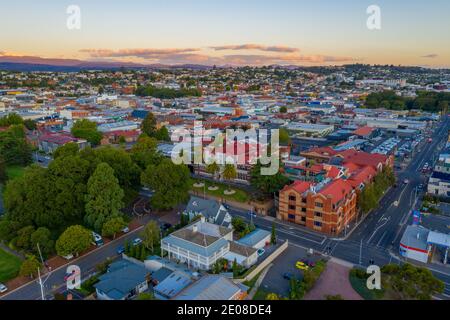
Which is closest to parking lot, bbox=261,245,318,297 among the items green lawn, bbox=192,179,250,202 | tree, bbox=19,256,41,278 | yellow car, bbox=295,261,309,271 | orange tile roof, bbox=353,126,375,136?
yellow car, bbox=295,261,309,271

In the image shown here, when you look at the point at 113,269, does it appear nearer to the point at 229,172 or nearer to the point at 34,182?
the point at 34,182

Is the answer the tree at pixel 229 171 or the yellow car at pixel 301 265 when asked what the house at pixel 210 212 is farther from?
the yellow car at pixel 301 265

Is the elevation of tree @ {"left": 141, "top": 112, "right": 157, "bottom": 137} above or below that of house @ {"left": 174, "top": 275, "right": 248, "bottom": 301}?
above

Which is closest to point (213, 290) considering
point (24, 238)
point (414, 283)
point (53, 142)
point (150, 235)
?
point (150, 235)

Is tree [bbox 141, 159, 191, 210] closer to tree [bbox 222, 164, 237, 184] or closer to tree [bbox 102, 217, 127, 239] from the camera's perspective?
tree [bbox 102, 217, 127, 239]

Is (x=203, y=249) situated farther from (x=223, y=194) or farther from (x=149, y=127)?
(x=149, y=127)

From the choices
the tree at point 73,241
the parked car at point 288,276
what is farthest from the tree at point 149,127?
the parked car at point 288,276
